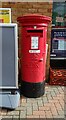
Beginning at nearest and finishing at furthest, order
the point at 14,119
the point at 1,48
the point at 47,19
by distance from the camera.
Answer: the point at 14,119, the point at 1,48, the point at 47,19

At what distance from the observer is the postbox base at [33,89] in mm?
4703

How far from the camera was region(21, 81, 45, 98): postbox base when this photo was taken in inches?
185

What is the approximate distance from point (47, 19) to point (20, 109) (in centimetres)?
186

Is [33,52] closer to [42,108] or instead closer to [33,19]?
[33,19]

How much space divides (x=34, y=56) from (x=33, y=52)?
87mm

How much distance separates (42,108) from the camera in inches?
169

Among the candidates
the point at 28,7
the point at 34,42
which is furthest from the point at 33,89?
the point at 28,7

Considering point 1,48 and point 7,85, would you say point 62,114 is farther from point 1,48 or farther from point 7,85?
point 1,48

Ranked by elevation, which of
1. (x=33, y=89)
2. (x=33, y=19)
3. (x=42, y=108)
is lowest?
(x=42, y=108)

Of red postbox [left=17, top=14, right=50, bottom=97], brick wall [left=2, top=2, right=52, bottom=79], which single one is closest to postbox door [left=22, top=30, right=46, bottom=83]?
red postbox [left=17, top=14, right=50, bottom=97]

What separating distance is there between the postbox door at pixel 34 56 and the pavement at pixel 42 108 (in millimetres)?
439

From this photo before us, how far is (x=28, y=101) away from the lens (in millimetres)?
4613

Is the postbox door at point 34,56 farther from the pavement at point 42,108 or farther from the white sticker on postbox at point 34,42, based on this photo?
the pavement at point 42,108

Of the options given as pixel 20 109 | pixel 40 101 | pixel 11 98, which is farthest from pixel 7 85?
pixel 40 101
